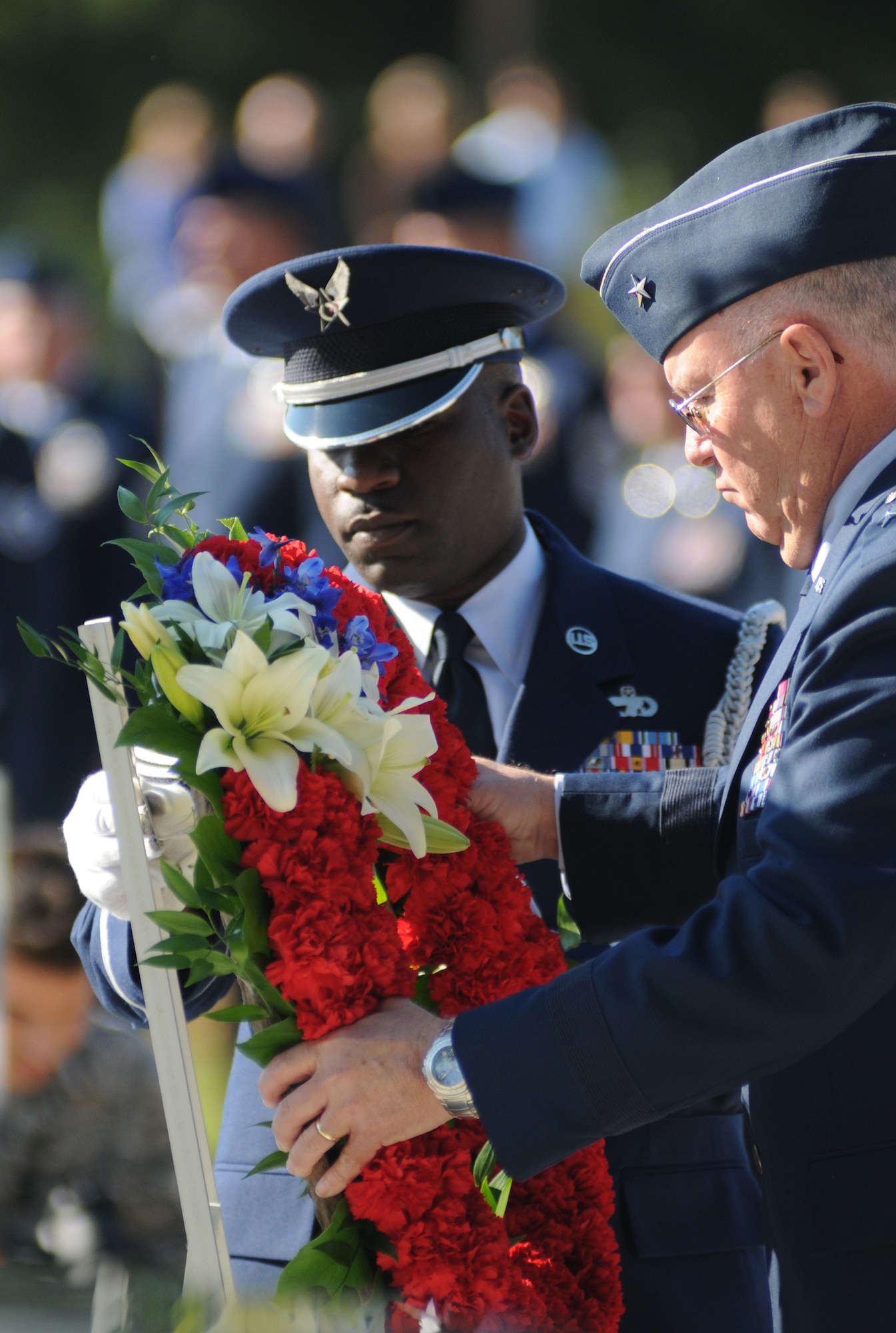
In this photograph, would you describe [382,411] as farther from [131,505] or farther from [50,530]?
[50,530]

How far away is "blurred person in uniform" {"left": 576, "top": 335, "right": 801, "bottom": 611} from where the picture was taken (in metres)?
5.21

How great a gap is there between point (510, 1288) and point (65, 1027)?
2405mm

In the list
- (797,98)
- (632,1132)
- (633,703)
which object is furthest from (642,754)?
(797,98)

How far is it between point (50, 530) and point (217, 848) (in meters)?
3.17

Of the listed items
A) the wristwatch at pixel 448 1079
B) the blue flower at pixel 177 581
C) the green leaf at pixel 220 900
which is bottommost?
the wristwatch at pixel 448 1079

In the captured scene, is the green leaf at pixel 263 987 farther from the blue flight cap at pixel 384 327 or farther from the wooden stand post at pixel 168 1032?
the blue flight cap at pixel 384 327

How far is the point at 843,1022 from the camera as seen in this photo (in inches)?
66.4

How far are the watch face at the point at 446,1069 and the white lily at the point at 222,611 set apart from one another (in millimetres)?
474

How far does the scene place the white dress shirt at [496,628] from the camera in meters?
2.60

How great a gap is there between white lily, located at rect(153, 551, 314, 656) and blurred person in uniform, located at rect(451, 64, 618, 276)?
12.9ft

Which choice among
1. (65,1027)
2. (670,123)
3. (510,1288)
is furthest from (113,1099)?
(670,123)

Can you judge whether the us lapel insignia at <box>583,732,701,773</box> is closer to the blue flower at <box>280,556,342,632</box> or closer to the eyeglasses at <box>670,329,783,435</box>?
the eyeglasses at <box>670,329,783,435</box>

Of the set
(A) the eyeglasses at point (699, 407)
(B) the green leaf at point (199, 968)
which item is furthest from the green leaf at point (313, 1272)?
(A) the eyeglasses at point (699, 407)

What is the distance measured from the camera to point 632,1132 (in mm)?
2295
